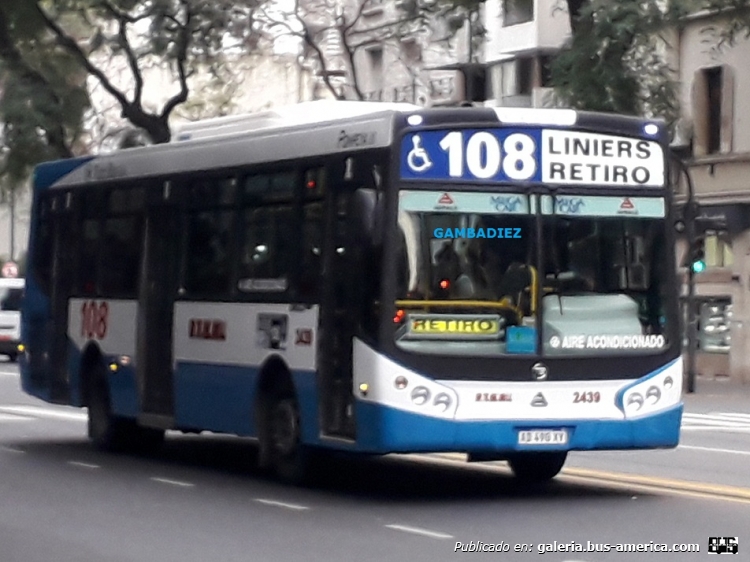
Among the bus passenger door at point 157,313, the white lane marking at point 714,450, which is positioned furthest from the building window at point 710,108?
the bus passenger door at point 157,313

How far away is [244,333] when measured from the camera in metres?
16.4

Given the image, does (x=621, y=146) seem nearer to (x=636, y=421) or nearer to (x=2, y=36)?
(x=636, y=421)

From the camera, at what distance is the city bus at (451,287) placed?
14.2 m

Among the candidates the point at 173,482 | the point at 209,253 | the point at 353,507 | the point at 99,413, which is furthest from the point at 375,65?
the point at 353,507

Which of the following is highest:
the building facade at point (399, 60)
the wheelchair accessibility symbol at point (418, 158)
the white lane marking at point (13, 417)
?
the building facade at point (399, 60)

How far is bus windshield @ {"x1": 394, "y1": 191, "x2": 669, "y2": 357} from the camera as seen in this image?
14234 millimetres

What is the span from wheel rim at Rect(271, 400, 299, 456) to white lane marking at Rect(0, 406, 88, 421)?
1136 centimetres

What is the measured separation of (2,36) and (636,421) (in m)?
25.0

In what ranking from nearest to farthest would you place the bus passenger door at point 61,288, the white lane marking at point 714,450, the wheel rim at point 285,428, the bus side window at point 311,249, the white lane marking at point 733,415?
the bus side window at point 311,249 < the wheel rim at point 285,428 < the white lane marking at point 714,450 < the bus passenger door at point 61,288 < the white lane marking at point 733,415

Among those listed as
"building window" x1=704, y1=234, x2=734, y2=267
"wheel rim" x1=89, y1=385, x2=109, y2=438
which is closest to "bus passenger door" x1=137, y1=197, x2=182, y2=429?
"wheel rim" x1=89, y1=385, x2=109, y2=438

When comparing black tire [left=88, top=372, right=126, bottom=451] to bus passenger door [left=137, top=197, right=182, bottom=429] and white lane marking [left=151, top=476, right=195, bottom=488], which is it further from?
white lane marking [left=151, top=476, right=195, bottom=488]

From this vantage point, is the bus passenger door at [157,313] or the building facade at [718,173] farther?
the building facade at [718,173]

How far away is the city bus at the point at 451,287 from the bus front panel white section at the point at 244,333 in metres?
0.03

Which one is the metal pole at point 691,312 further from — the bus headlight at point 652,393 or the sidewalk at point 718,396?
the bus headlight at point 652,393
